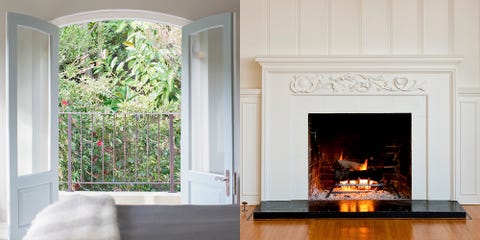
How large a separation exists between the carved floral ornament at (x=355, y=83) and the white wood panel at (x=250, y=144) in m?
0.43

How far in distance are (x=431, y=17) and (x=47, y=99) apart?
14.2 ft

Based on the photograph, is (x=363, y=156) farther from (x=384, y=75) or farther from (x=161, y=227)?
(x=161, y=227)

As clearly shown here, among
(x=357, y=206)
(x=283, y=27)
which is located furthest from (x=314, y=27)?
(x=357, y=206)

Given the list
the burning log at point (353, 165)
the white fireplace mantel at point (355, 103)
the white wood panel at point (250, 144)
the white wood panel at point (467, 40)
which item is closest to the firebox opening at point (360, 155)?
the burning log at point (353, 165)

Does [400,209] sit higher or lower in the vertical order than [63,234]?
lower

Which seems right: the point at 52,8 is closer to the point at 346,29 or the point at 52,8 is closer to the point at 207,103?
the point at 207,103

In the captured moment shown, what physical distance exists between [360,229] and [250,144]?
125cm

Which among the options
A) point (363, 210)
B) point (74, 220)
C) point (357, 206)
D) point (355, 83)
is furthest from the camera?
point (355, 83)

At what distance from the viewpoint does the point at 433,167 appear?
4273mm

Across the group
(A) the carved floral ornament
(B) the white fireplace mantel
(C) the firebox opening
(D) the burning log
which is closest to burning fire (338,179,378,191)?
(C) the firebox opening

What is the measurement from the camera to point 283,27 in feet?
14.3

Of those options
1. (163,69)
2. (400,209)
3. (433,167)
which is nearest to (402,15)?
(433,167)

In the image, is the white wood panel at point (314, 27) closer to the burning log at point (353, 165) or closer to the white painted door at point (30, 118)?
the burning log at point (353, 165)

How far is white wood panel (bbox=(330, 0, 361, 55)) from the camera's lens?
14.2ft
